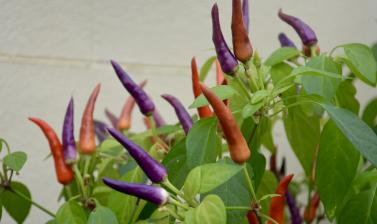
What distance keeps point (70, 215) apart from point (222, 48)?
0.27 meters

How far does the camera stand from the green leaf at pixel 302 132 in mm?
693

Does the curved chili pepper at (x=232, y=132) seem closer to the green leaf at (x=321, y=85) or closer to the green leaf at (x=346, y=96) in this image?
the green leaf at (x=321, y=85)

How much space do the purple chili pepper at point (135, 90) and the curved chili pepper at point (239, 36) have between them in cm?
18

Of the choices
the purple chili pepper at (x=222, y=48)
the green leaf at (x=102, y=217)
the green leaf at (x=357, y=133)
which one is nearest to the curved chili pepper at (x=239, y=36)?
the purple chili pepper at (x=222, y=48)

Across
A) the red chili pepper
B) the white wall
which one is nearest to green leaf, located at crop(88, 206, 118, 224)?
the red chili pepper

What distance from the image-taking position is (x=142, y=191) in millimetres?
471

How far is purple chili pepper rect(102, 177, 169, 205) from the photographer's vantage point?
0.47m

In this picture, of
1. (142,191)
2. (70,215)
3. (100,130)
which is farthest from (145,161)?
(100,130)

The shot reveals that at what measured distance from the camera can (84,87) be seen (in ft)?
4.56

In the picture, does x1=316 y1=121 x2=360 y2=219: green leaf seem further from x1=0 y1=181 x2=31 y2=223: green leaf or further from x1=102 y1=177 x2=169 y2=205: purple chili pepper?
x1=0 y1=181 x2=31 y2=223: green leaf

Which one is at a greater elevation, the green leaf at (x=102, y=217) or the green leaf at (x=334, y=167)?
the green leaf at (x=102, y=217)

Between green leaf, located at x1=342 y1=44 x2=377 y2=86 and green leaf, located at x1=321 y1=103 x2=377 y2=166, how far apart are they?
12cm

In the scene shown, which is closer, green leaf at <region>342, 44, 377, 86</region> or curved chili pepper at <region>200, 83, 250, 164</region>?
curved chili pepper at <region>200, 83, 250, 164</region>

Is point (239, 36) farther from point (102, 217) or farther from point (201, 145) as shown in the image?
point (102, 217)
